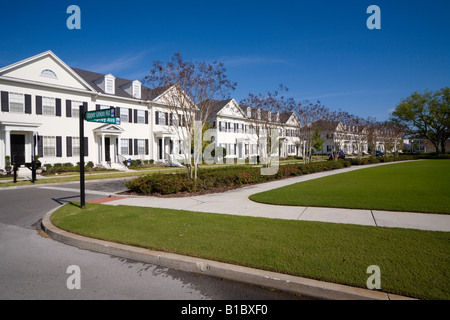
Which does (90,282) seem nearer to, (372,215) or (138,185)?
(372,215)

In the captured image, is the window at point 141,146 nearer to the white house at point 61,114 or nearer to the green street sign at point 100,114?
the white house at point 61,114

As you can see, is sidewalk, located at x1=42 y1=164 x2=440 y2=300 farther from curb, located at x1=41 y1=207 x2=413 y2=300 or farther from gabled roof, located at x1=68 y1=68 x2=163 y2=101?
gabled roof, located at x1=68 y1=68 x2=163 y2=101

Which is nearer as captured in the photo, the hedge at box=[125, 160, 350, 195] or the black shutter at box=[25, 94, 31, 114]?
the hedge at box=[125, 160, 350, 195]

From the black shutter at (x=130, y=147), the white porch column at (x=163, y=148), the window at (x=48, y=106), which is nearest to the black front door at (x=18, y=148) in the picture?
the window at (x=48, y=106)

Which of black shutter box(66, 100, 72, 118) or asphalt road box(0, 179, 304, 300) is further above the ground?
black shutter box(66, 100, 72, 118)

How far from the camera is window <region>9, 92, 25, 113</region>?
69.0 ft

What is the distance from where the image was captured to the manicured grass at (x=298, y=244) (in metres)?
3.73

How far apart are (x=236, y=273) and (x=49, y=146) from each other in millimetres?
24505

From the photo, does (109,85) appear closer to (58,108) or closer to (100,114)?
(58,108)

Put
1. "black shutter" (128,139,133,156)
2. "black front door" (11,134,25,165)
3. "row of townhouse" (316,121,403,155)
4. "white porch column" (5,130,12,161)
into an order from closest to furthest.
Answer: "white porch column" (5,130,12,161)
"black front door" (11,134,25,165)
"black shutter" (128,139,133,156)
"row of townhouse" (316,121,403,155)

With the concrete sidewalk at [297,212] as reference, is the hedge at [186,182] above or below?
above

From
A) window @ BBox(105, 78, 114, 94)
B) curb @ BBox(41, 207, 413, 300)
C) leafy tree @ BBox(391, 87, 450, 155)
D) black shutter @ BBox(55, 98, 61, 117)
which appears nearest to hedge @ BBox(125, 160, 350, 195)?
curb @ BBox(41, 207, 413, 300)

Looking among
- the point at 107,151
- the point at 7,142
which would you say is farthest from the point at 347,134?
the point at 7,142
